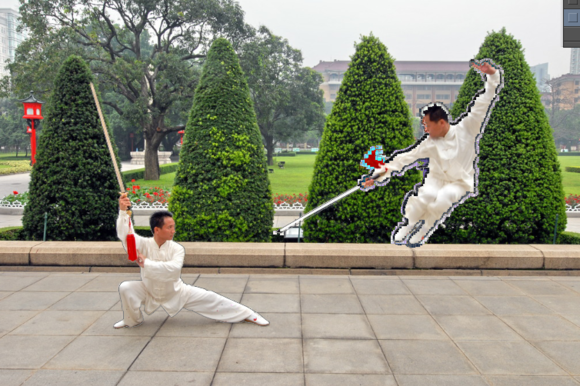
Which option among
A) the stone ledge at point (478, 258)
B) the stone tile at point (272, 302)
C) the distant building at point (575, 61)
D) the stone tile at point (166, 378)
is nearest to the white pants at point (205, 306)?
the stone tile at point (272, 302)

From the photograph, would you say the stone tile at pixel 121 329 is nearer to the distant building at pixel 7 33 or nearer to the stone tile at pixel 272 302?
the stone tile at pixel 272 302

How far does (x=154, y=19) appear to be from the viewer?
21.8 meters

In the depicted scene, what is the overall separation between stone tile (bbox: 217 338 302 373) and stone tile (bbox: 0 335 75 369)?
5.01ft

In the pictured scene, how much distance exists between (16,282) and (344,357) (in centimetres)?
464

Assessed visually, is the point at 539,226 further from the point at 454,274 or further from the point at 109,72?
the point at 109,72

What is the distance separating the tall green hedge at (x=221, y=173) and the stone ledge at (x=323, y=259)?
0.60 metres

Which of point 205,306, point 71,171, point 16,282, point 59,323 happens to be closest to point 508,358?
point 205,306

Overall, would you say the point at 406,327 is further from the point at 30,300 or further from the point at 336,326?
→ the point at 30,300

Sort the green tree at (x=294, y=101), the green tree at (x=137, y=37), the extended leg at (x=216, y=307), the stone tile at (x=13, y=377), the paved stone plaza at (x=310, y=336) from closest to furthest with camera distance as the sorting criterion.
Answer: the stone tile at (x=13, y=377) < the paved stone plaza at (x=310, y=336) < the extended leg at (x=216, y=307) < the green tree at (x=137, y=37) < the green tree at (x=294, y=101)

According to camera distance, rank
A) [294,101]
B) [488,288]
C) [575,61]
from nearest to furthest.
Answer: [488,288] < [294,101] < [575,61]

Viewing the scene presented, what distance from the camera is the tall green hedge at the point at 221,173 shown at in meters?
7.17

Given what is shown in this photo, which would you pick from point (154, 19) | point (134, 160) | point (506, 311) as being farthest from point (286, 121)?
point (506, 311)

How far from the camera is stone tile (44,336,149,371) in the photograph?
148 inches

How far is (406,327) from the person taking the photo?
4.64 meters
